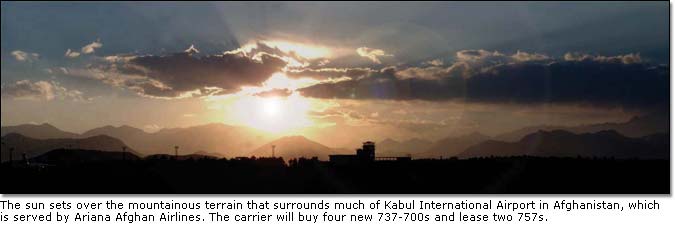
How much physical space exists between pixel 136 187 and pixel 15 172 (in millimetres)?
46473

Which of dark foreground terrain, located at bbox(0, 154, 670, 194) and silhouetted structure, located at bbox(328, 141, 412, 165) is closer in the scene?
dark foreground terrain, located at bbox(0, 154, 670, 194)

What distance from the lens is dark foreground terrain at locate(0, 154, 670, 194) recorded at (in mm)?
83500

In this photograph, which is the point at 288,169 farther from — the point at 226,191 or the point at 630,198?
the point at 630,198

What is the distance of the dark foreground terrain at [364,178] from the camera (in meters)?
83.5

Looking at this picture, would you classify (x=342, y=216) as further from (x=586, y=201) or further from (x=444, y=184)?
(x=444, y=184)

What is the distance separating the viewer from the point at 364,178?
92.5 m

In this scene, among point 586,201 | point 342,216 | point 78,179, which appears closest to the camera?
point 342,216

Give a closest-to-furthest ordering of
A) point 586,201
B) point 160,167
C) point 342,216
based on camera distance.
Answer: point 342,216 < point 586,201 < point 160,167

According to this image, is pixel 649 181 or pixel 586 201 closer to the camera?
pixel 586 201

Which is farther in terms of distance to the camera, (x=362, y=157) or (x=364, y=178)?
(x=362, y=157)

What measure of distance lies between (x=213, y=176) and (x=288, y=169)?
12994 mm

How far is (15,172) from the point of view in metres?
120

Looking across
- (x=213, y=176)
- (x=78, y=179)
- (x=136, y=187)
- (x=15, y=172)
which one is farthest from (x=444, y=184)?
(x=15, y=172)

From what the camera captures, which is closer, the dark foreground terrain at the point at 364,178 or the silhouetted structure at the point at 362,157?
the dark foreground terrain at the point at 364,178
